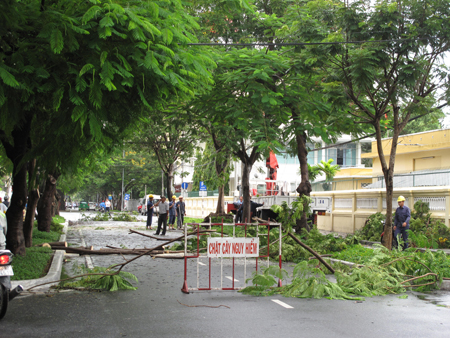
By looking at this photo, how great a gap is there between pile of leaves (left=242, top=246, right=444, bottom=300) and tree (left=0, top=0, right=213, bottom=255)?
12.8 feet

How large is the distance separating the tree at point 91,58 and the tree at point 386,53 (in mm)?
5827

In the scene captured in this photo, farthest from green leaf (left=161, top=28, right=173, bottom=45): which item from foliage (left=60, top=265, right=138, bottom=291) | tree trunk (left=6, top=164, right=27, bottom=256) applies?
tree trunk (left=6, top=164, right=27, bottom=256)

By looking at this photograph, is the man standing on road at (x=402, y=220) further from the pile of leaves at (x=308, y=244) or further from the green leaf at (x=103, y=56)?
the green leaf at (x=103, y=56)

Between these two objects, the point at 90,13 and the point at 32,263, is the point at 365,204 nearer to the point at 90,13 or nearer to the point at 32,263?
the point at 32,263

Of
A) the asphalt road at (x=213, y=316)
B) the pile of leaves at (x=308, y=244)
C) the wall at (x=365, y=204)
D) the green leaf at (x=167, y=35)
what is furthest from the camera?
the wall at (x=365, y=204)

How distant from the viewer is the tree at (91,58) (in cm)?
732

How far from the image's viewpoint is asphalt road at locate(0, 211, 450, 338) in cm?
618

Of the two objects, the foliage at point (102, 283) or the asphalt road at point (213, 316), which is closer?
the asphalt road at point (213, 316)

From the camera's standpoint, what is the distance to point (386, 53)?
12961 mm

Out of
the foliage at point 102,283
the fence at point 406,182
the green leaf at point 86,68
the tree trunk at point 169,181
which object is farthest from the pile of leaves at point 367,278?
the tree trunk at point 169,181

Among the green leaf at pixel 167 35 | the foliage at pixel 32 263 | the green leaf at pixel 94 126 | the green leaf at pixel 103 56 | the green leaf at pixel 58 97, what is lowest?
the foliage at pixel 32 263

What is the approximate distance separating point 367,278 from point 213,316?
3.90m

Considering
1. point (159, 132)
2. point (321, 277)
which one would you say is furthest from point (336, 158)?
point (321, 277)

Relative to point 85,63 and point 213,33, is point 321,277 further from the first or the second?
point 213,33
